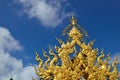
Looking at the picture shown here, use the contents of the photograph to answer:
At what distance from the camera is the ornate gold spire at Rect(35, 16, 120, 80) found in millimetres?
10188

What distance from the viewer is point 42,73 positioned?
10.2 m

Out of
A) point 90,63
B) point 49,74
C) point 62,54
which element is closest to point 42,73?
point 49,74

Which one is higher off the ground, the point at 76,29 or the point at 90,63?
the point at 76,29

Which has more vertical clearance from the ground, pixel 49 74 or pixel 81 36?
pixel 81 36

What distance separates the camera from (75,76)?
33.2 feet

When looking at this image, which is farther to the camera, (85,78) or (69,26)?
(69,26)

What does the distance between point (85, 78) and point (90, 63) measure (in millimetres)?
511

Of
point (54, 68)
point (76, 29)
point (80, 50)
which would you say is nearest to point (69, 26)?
point (76, 29)

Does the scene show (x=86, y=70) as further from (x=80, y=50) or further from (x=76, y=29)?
(x=76, y=29)

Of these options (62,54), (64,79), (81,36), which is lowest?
(64,79)

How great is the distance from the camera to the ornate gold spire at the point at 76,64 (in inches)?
401

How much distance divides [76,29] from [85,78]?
1.75 m

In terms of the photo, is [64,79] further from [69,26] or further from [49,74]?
[69,26]

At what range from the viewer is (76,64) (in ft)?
34.2
